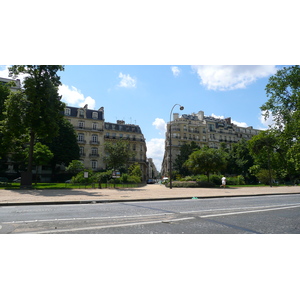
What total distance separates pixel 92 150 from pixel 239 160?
3818 cm

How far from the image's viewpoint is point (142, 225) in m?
6.51

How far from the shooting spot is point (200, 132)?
275 feet

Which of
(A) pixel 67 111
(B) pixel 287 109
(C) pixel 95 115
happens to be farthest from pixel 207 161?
(A) pixel 67 111

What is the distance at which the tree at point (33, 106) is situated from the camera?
74.3 ft

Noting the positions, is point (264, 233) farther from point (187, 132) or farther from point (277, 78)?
point (187, 132)

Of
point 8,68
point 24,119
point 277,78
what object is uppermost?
point 277,78

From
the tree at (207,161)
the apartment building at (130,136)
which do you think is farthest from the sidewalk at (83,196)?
the apartment building at (130,136)

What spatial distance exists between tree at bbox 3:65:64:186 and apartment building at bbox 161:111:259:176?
55.9 metres

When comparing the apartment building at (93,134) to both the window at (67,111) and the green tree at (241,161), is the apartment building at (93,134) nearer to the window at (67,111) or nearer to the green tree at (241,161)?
the window at (67,111)

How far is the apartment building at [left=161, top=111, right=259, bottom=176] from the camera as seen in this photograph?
80.4 m

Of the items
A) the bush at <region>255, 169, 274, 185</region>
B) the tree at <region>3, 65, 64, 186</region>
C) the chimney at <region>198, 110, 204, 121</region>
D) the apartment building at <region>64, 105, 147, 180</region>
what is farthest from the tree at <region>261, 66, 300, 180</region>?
the chimney at <region>198, 110, 204, 121</region>

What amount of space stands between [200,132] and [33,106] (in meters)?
67.3
